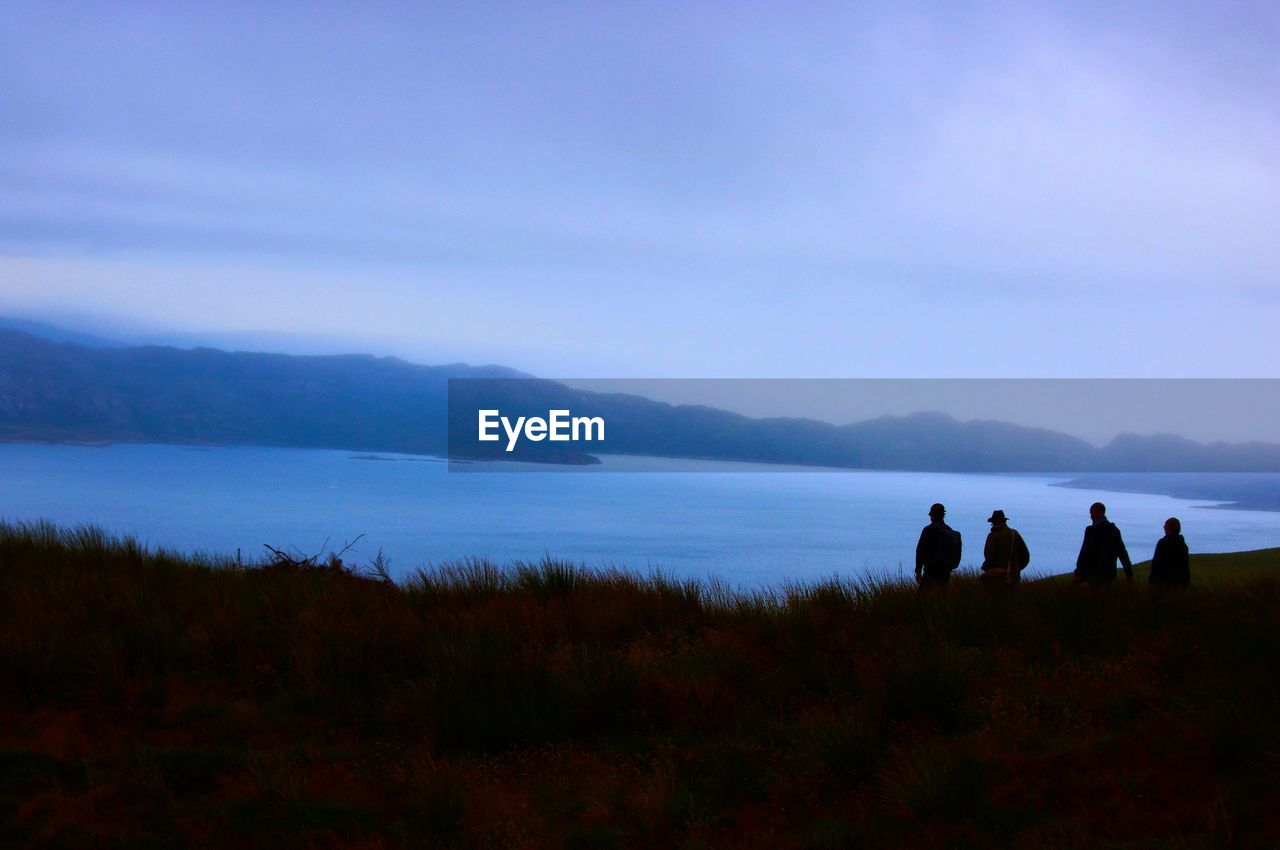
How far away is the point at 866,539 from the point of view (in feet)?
427

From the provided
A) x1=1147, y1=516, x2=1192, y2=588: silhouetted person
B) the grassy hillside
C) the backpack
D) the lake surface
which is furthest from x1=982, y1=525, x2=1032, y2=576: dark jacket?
the lake surface

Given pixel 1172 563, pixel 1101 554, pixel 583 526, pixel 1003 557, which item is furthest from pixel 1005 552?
pixel 583 526

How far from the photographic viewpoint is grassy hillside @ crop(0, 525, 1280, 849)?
5.70 m

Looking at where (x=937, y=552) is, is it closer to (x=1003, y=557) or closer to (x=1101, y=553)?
(x=1003, y=557)

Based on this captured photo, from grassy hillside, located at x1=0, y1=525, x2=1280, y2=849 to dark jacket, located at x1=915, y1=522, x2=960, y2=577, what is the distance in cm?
50

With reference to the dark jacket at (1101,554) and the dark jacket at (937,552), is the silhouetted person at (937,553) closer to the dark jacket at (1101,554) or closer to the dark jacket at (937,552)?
the dark jacket at (937,552)

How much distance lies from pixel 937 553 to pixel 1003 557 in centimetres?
69

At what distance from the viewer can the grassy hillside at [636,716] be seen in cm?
570

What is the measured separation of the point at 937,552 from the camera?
34.7ft

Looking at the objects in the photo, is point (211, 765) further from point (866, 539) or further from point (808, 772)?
point (866, 539)

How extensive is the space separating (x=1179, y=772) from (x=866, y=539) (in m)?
128

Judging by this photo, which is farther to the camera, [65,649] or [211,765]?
[65,649]

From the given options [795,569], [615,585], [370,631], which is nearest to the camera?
[370,631]

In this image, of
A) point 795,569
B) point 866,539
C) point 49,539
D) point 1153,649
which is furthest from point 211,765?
point 866,539
